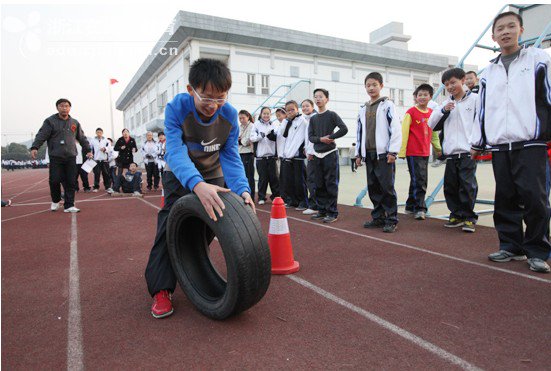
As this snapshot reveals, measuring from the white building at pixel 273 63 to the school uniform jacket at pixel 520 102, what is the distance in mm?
16997

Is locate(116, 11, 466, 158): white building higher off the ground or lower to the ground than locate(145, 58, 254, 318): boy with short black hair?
higher

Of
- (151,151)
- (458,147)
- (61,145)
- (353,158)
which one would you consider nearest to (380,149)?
(458,147)

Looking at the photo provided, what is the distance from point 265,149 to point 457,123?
415 centimetres

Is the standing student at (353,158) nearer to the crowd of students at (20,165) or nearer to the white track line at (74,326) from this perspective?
the white track line at (74,326)

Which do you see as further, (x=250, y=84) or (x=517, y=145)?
(x=250, y=84)

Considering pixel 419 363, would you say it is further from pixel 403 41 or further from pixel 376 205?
pixel 403 41

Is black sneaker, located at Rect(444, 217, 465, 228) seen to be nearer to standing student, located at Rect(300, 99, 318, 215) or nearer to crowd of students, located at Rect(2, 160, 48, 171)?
standing student, located at Rect(300, 99, 318, 215)

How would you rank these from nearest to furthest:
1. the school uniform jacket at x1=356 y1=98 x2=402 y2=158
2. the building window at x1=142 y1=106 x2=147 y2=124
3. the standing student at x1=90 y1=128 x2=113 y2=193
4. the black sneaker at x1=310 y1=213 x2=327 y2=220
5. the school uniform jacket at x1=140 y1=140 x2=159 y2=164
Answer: the school uniform jacket at x1=356 y1=98 x2=402 y2=158
the black sneaker at x1=310 y1=213 x2=327 y2=220
the standing student at x1=90 y1=128 x2=113 y2=193
the school uniform jacket at x1=140 y1=140 x2=159 y2=164
the building window at x1=142 y1=106 x2=147 y2=124

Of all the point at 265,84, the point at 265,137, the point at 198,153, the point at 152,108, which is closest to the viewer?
the point at 198,153

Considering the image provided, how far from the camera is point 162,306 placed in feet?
8.20

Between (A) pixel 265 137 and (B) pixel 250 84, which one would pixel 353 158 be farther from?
(B) pixel 250 84

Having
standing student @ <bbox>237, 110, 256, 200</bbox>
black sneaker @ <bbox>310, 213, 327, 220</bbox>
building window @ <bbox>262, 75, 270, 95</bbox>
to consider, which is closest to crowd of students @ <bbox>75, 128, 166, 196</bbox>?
standing student @ <bbox>237, 110, 256, 200</bbox>

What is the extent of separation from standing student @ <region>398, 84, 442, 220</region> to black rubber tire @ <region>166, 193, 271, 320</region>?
4354mm

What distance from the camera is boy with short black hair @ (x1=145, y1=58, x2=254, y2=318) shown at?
2332 millimetres
